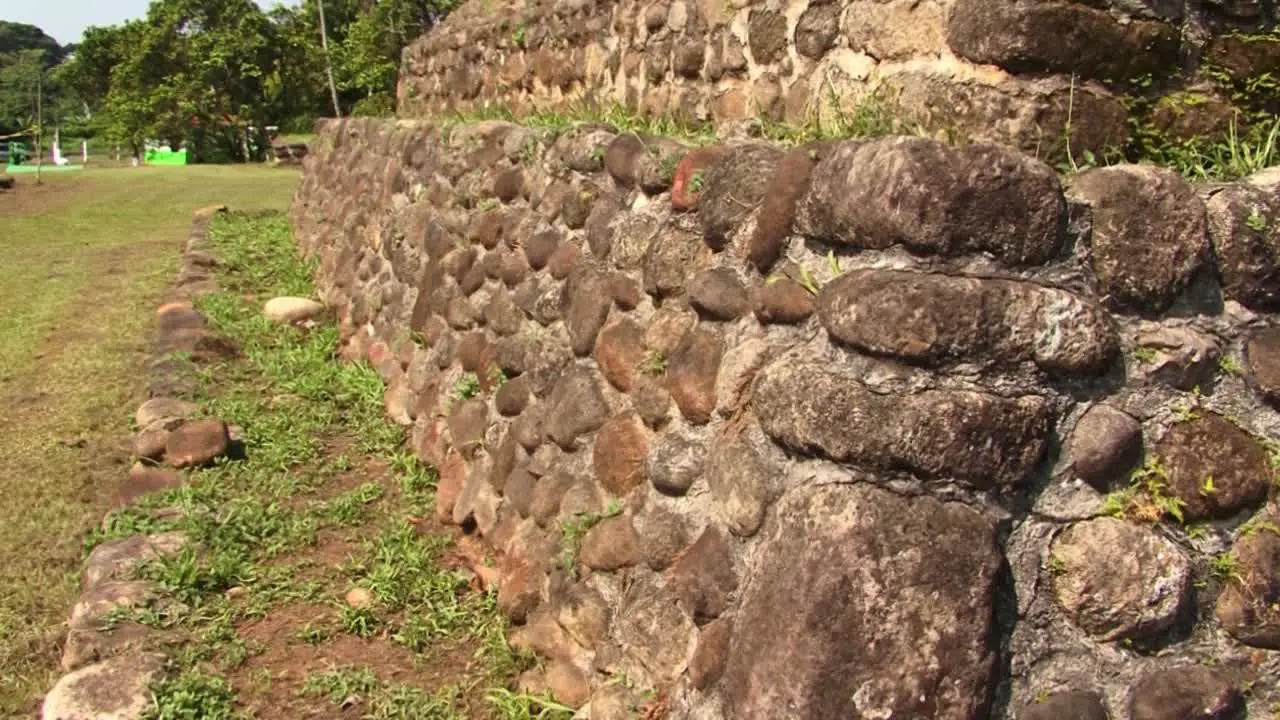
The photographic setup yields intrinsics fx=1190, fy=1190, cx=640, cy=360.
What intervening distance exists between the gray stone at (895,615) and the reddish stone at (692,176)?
1.21 metres

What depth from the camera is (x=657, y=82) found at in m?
4.58

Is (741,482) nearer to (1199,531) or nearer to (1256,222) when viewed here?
(1199,531)

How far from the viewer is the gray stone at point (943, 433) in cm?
222

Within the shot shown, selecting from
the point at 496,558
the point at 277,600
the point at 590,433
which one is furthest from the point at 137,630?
the point at 590,433

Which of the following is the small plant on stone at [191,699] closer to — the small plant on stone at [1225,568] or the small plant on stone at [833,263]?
the small plant on stone at [833,263]

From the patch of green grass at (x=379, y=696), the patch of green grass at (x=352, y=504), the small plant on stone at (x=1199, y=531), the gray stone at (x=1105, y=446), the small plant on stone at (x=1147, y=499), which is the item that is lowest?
the patch of green grass at (x=379, y=696)

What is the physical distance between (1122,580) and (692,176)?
1575mm

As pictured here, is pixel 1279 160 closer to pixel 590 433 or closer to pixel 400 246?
pixel 590 433

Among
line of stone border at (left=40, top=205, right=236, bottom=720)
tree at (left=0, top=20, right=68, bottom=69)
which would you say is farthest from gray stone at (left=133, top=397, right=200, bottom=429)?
tree at (left=0, top=20, right=68, bottom=69)

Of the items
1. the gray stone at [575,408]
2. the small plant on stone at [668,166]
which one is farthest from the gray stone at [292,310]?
the small plant on stone at [668,166]

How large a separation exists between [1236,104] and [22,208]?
62.6 feet

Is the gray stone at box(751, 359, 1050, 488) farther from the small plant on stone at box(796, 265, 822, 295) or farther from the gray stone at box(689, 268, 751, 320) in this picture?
the gray stone at box(689, 268, 751, 320)

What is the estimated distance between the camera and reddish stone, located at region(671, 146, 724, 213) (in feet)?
10.6

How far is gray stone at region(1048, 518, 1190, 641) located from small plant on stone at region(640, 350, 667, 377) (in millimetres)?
1296
